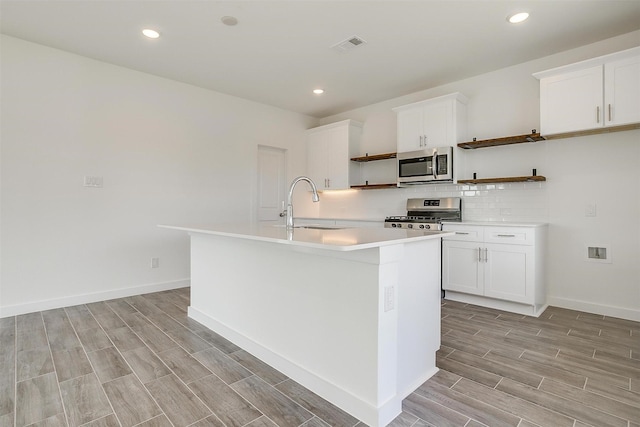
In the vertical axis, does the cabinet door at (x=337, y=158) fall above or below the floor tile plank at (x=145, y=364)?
above

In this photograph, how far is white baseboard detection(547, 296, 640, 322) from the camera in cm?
307

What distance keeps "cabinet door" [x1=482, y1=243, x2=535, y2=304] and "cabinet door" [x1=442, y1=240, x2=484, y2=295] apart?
93mm

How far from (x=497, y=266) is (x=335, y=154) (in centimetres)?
296

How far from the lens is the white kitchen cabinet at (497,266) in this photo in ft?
10.5

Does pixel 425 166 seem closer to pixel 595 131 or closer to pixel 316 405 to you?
pixel 595 131

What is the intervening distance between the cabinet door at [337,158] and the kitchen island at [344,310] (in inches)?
117

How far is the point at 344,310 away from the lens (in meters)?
1.75

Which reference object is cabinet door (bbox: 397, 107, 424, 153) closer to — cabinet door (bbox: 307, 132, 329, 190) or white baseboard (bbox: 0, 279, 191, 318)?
cabinet door (bbox: 307, 132, 329, 190)

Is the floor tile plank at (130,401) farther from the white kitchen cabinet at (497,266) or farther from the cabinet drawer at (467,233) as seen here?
the cabinet drawer at (467,233)

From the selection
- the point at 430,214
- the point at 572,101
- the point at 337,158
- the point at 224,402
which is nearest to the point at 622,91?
the point at 572,101

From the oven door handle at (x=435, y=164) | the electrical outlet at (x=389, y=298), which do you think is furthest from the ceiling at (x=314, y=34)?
the electrical outlet at (x=389, y=298)

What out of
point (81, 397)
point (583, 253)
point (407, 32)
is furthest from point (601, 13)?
point (81, 397)

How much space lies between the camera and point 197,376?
203cm

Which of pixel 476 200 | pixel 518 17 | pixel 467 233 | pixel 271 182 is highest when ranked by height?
pixel 518 17
